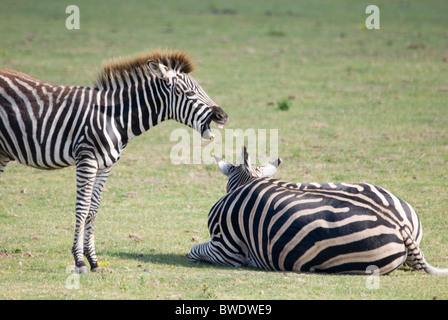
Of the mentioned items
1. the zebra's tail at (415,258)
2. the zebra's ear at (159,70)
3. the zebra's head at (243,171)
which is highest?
the zebra's ear at (159,70)

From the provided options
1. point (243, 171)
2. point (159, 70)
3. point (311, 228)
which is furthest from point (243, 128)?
point (311, 228)

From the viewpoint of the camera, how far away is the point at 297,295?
6223mm

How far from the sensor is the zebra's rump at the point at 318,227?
22.0ft

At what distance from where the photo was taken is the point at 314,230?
6.77m

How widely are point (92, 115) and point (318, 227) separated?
2.60 m

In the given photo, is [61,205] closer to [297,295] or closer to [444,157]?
[297,295]

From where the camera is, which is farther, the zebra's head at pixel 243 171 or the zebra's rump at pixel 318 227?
the zebra's head at pixel 243 171

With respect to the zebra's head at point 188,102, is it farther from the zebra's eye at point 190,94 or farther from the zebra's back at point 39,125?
the zebra's back at point 39,125

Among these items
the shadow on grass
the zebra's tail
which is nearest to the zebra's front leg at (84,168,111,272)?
the shadow on grass

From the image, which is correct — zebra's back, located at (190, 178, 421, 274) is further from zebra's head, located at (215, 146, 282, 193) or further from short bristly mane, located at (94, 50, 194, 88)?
short bristly mane, located at (94, 50, 194, 88)

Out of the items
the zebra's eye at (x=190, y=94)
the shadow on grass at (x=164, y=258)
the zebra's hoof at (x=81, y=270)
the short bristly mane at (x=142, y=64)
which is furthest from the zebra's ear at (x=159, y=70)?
the zebra's hoof at (x=81, y=270)

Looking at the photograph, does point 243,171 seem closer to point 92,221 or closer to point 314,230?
point 314,230

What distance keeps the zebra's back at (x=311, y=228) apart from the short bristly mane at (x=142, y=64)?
1498mm
